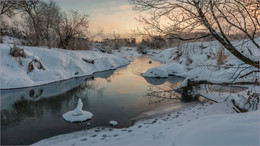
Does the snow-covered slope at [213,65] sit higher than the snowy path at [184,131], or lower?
higher

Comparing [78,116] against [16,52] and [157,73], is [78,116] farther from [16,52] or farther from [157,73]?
[157,73]

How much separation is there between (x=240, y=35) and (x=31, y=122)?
7.17m

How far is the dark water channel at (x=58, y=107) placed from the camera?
203 inches

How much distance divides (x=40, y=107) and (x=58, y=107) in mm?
823

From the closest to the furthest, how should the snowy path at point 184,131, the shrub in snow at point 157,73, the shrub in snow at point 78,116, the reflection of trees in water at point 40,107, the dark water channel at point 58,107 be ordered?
the snowy path at point 184,131 < the dark water channel at point 58,107 < the shrub in snow at point 78,116 < the reflection of trees in water at point 40,107 < the shrub in snow at point 157,73

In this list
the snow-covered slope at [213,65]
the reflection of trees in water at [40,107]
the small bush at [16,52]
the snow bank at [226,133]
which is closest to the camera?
the snow bank at [226,133]

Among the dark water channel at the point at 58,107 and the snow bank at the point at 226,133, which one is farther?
the dark water channel at the point at 58,107

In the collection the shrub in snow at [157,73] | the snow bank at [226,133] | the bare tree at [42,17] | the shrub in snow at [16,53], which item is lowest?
the snow bank at [226,133]

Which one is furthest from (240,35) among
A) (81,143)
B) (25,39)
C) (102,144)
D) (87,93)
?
(25,39)

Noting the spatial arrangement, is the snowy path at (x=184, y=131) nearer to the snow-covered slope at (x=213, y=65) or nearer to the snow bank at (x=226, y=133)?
the snow bank at (x=226, y=133)

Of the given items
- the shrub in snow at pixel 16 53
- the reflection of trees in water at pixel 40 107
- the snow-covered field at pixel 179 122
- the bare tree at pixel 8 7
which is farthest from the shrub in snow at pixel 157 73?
the bare tree at pixel 8 7

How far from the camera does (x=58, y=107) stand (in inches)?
285

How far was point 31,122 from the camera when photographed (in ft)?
18.9

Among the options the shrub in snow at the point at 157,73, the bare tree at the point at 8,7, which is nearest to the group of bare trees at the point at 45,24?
the bare tree at the point at 8,7
